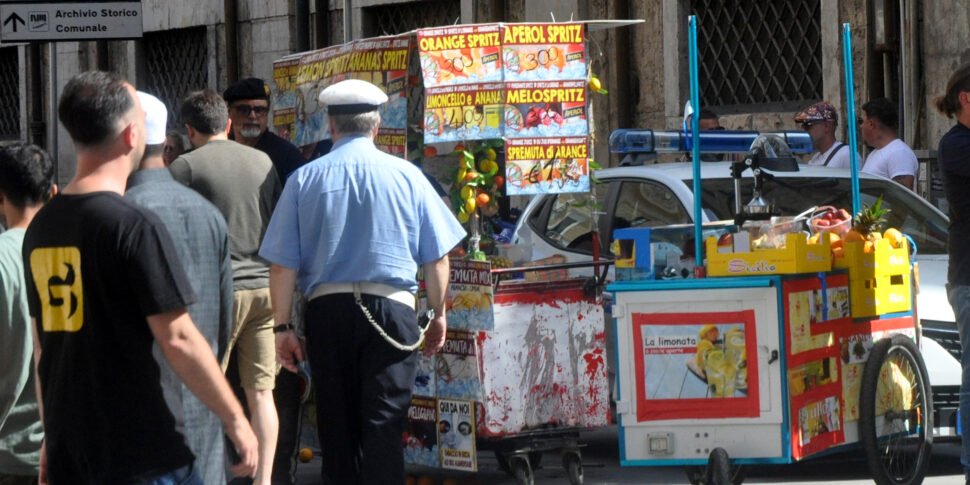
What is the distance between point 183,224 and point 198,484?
80 centimetres

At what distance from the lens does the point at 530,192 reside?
24.6ft

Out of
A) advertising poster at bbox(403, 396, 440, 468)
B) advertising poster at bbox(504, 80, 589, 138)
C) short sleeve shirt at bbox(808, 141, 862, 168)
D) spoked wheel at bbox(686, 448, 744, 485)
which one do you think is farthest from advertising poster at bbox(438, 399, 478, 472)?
short sleeve shirt at bbox(808, 141, 862, 168)

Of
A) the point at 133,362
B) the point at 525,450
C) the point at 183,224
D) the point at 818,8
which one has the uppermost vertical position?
the point at 818,8

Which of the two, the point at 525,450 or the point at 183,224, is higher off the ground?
the point at 183,224

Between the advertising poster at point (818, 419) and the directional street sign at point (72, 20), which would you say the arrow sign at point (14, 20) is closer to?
the directional street sign at point (72, 20)

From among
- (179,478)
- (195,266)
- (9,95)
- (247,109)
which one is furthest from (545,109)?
(9,95)

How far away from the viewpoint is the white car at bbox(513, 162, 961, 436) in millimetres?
8789

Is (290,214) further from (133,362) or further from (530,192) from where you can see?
(133,362)

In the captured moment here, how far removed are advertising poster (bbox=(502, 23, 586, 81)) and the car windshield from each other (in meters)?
1.55

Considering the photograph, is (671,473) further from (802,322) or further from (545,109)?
(545,109)

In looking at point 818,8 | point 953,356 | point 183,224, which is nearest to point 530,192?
point 953,356

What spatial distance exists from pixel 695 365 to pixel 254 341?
183cm

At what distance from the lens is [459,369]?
746cm

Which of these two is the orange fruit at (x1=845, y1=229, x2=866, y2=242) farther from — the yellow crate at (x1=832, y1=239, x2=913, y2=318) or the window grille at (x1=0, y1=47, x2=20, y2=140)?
the window grille at (x1=0, y1=47, x2=20, y2=140)
